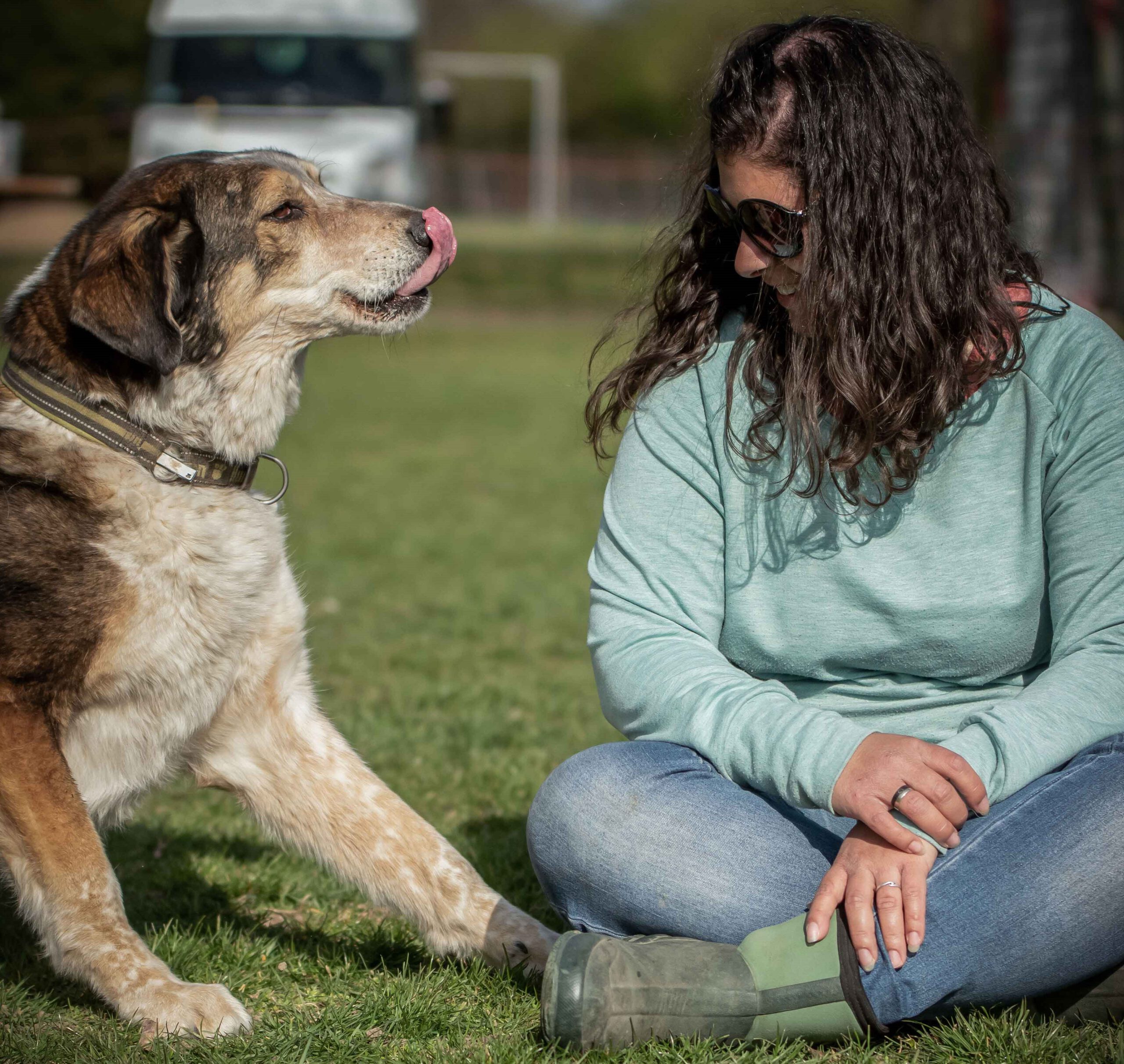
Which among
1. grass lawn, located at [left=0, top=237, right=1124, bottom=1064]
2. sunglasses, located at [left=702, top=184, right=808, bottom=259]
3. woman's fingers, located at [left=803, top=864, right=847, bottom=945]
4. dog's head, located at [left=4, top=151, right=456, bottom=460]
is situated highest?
sunglasses, located at [left=702, top=184, right=808, bottom=259]

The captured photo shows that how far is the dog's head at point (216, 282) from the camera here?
2.62 meters

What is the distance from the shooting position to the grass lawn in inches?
89.2

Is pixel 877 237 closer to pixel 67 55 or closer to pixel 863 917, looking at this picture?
pixel 863 917

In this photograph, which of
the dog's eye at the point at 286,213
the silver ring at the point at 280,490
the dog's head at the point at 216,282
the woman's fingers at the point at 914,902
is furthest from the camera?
the dog's eye at the point at 286,213

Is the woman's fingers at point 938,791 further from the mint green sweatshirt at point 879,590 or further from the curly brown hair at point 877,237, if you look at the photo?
the curly brown hair at point 877,237

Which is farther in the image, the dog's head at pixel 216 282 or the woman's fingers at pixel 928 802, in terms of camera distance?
the dog's head at pixel 216 282

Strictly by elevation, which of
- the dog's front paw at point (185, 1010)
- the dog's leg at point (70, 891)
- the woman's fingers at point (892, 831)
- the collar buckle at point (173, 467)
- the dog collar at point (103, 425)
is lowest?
the dog's front paw at point (185, 1010)

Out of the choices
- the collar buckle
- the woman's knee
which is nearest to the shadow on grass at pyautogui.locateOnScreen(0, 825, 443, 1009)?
the woman's knee

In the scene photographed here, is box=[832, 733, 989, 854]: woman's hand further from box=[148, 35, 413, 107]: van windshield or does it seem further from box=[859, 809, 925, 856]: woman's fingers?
box=[148, 35, 413, 107]: van windshield

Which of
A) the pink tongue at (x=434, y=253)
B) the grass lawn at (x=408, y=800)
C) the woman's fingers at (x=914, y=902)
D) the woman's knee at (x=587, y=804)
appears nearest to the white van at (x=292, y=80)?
the grass lawn at (x=408, y=800)

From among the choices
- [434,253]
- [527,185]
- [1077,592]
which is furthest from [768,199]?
[527,185]

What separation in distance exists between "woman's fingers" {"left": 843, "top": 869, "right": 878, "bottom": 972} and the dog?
31.6 inches

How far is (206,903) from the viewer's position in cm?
306

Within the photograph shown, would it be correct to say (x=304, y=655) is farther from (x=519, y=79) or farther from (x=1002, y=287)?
(x=519, y=79)
